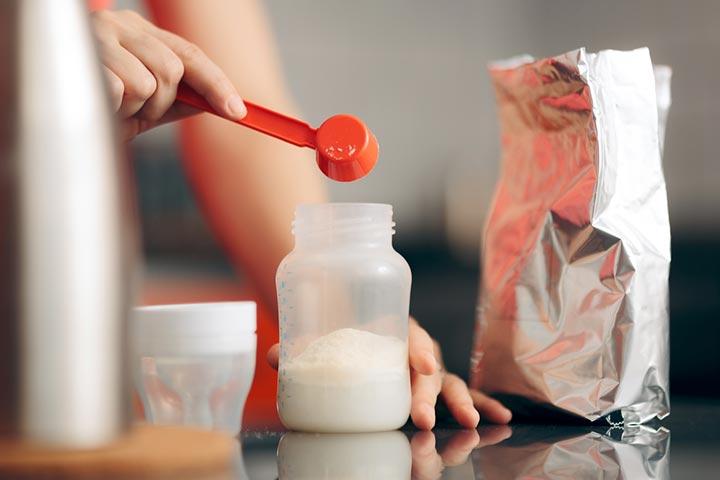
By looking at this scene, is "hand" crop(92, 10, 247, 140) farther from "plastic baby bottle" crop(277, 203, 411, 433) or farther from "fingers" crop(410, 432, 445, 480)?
"fingers" crop(410, 432, 445, 480)

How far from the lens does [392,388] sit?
76 centimetres

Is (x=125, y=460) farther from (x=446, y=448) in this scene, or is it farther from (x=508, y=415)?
(x=508, y=415)

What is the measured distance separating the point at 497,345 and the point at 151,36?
38cm

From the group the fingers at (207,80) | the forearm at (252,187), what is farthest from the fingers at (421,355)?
the forearm at (252,187)

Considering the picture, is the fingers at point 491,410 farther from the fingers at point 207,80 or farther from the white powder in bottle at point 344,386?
the fingers at point 207,80

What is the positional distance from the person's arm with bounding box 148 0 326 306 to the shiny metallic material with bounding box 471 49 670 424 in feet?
2.16

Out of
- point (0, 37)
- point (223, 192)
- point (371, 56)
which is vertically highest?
point (371, 56)

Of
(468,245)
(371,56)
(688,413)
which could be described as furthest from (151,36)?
(371,56)

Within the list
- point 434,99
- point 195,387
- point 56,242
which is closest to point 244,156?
point 195,387

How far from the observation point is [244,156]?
1.54 metres

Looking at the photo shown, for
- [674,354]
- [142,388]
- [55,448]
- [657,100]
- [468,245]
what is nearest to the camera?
[55,448]

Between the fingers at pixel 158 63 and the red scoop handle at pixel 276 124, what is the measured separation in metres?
0.02

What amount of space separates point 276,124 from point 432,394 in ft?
0.79

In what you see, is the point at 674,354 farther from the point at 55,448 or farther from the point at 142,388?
the point at 55,448
